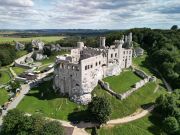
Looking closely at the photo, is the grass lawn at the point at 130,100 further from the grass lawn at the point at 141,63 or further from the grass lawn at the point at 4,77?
the grass lawn at the point at 4,77

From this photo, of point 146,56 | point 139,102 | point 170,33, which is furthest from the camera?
point 170,33

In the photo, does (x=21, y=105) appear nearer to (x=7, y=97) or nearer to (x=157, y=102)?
(x=7, y=97)

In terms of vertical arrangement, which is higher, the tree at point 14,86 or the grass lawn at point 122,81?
the grass lawn at point 122,81

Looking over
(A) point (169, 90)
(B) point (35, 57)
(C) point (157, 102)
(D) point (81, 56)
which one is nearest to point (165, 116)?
(C) point (157, 102)

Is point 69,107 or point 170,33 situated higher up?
point 170,33

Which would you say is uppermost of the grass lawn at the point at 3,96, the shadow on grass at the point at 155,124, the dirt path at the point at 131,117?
the grass lawn at the point at 3,96

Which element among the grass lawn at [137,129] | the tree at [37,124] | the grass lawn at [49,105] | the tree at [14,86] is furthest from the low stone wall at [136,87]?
the tree at [14,86]

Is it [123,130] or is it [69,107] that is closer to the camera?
[123,130]
